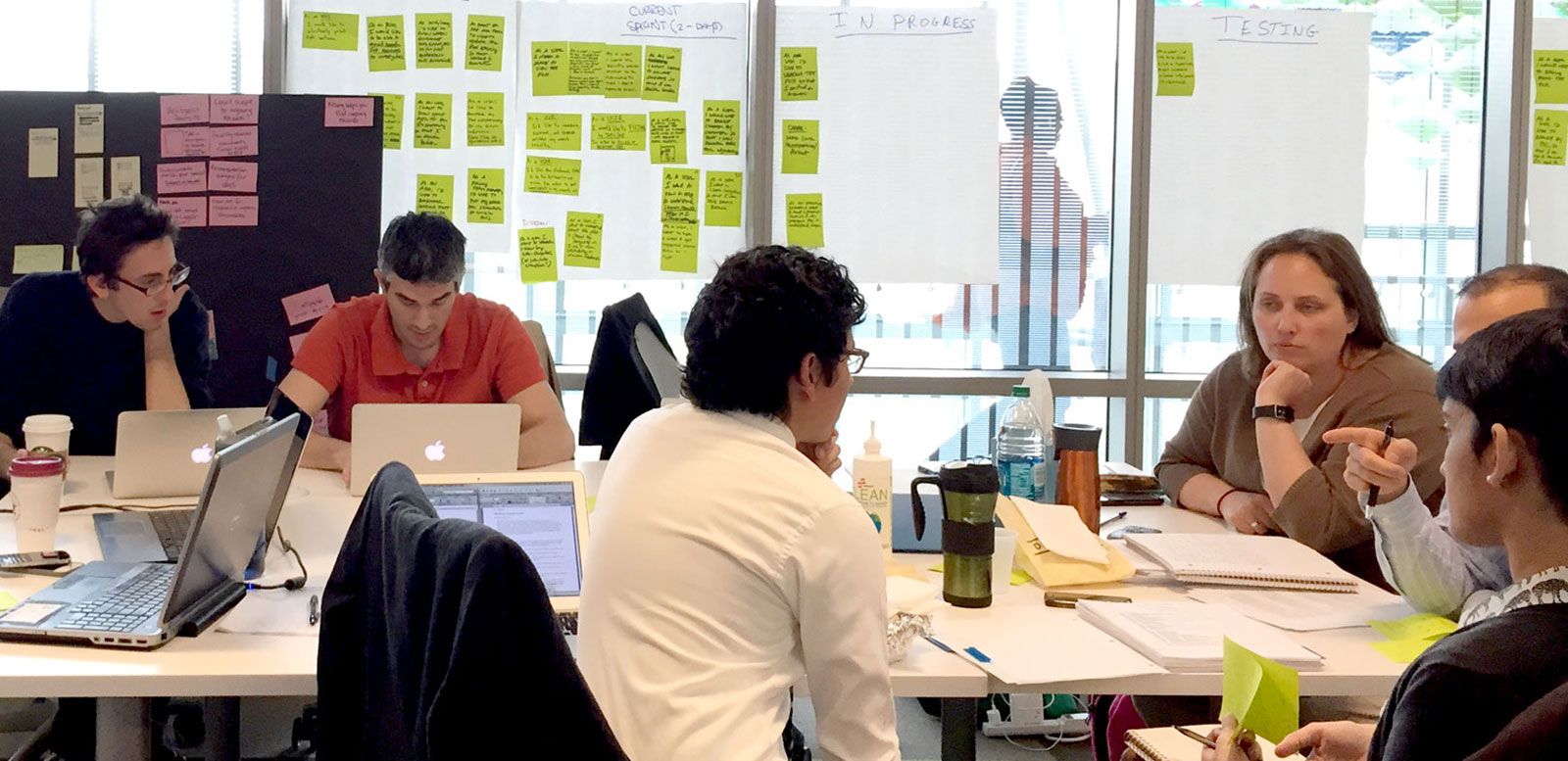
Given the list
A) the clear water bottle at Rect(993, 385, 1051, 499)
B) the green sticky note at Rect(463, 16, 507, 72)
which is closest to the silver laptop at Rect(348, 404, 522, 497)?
the clear water bottle at Rect(993, 385, 1051, 499)

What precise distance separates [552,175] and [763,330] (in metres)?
2.72

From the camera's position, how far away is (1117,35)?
4309 millimetres

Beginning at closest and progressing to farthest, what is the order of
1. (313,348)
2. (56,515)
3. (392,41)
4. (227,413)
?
1. (56,515)
2. (227,413)
3. (313,348)
4. (392,41)

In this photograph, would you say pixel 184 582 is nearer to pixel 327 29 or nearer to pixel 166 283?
pixel 166 283

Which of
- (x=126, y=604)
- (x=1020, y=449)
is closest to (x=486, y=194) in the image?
(x=1020, y=449)

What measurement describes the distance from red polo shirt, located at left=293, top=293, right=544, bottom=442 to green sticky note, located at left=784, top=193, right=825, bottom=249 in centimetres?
123

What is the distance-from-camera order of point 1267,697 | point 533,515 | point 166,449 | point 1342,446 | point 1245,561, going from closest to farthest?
point 1267,697 → point 533,515 → point 1245,561 → point 1342,446 → point 166,449

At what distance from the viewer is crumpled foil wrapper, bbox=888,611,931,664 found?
1.81 meters

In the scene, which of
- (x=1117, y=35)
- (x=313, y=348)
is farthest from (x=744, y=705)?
(x=1117, y=35)

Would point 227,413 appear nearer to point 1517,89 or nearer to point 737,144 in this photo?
point 737,144

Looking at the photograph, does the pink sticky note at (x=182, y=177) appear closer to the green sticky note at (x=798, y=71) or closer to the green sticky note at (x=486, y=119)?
the green sticky note at (x=486, y=119)

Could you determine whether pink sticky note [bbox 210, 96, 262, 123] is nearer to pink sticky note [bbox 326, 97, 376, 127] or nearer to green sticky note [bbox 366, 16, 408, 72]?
pink sticky note [bbox 326, 97, 376, 127]

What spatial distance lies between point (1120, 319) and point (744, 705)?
3104 mm

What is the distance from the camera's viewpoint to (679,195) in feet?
13.7
